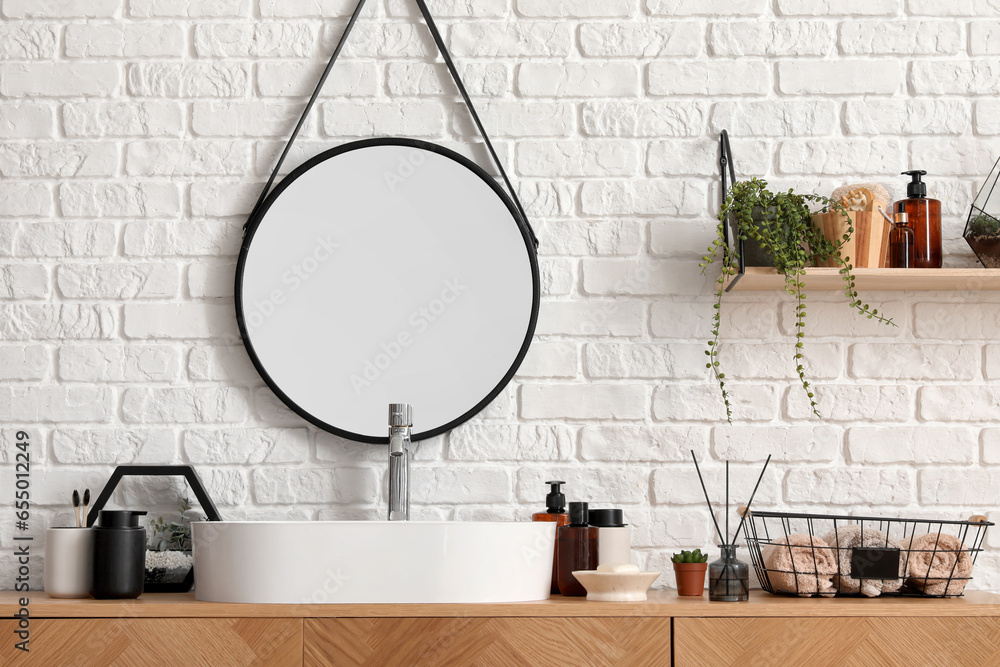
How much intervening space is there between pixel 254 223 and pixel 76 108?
40 cm

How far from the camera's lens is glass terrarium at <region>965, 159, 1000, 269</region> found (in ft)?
4.56

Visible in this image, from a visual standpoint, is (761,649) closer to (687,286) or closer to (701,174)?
(687,286)

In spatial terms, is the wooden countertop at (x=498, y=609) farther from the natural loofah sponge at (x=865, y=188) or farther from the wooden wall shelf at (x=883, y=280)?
the natural loofah sponge at (x=865, y=188)

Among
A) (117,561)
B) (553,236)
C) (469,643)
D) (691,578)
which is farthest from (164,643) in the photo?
(553,236)

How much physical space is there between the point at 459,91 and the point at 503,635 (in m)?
0.93

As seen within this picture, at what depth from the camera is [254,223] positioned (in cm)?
145

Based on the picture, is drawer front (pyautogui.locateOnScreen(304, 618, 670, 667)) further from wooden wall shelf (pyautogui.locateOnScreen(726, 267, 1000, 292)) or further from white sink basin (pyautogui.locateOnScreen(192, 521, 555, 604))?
wooden wall shelf (pyautogui.locateOnScreen(726, 267, 1000, 292))

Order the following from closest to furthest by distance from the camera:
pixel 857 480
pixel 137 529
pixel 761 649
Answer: pixel 761 649
pixel 137 529
pixel 857 480

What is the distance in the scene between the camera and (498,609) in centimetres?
109

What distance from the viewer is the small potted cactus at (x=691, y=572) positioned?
123cm

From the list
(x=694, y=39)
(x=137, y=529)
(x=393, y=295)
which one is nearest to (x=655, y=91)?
(x=694, y=39)

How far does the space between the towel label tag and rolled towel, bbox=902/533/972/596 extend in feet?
0.13

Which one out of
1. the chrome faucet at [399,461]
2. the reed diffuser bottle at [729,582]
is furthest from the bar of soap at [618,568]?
the chrome faucet at [399,461]

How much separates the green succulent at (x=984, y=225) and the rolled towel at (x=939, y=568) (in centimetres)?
53
